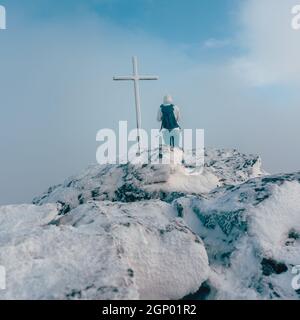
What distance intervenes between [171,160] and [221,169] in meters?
2.09

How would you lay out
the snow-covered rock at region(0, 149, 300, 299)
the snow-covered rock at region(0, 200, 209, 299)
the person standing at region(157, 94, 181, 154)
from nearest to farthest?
the snow-covered rock at region(0, 200, 209, 299) → the snow-covered rock at region(0, 149, 300, 299) → the person standing at region(157, 94, 181, 154)

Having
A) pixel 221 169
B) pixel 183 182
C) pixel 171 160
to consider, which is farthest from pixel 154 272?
pixel 221 169

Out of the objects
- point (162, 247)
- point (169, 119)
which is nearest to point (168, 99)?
point (169, 119)

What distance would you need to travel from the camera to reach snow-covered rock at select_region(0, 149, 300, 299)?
446cm

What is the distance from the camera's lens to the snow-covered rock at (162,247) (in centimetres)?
446

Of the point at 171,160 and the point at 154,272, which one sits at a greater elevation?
the point at 171,160

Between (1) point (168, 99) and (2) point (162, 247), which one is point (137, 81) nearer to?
(1) point (168, 99)

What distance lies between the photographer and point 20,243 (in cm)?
488

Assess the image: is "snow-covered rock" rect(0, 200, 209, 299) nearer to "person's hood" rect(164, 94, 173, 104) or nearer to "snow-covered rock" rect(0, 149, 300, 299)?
"snow-covered rock" rect(0, 149, 300, 299)

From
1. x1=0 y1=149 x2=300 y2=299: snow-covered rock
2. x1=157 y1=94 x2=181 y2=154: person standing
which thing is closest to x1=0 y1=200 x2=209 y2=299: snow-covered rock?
x1=0 y1=149 x2=300 y2=299: snow-covered rock

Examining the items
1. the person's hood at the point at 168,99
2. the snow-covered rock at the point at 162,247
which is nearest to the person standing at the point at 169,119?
the person's hood at the point at 168,99

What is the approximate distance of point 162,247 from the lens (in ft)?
17.5

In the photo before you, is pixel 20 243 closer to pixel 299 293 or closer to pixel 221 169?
pixel 299 293

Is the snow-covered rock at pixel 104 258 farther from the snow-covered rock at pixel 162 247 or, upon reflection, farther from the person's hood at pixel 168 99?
the person's hood at pixel 168 99
